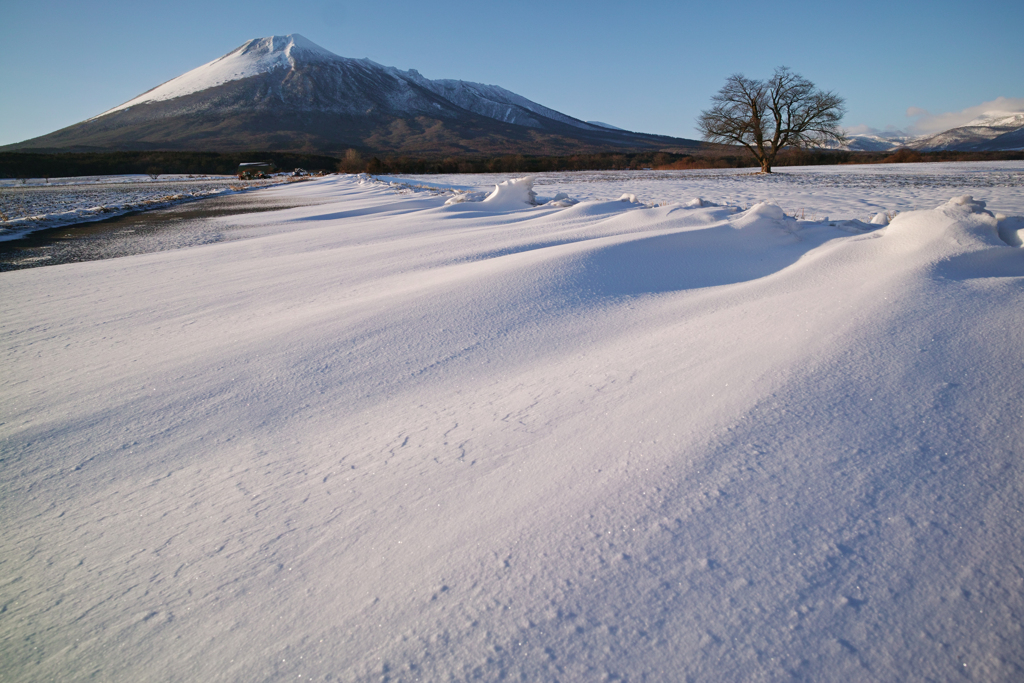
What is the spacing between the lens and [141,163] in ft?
142

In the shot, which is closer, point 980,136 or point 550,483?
point 550,483

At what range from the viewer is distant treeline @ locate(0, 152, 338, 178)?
3638 centimetres

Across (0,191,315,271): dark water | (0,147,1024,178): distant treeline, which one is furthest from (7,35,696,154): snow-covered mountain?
(0,191,315,271): dark water

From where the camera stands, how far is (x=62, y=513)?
1.28m

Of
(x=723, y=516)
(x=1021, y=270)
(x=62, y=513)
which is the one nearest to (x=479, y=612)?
(x=723, y=516)

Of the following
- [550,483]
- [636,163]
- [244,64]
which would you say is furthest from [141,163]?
[244,64]

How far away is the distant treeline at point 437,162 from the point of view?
2491 cm

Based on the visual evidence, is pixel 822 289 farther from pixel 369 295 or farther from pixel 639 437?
pixel 369 295

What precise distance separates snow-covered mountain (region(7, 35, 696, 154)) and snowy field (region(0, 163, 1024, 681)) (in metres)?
69.9

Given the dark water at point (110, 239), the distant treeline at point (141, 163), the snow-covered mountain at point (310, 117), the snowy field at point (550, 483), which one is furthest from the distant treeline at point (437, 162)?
the snow-covered mountain at point (310, 117)

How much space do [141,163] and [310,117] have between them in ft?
174

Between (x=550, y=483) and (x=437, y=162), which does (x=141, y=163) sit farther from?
(x=550, y=483)

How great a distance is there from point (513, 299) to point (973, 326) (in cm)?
175

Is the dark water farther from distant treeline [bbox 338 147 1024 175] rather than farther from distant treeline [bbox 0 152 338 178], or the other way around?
distant treeline [bbox 0 152 338 178]
